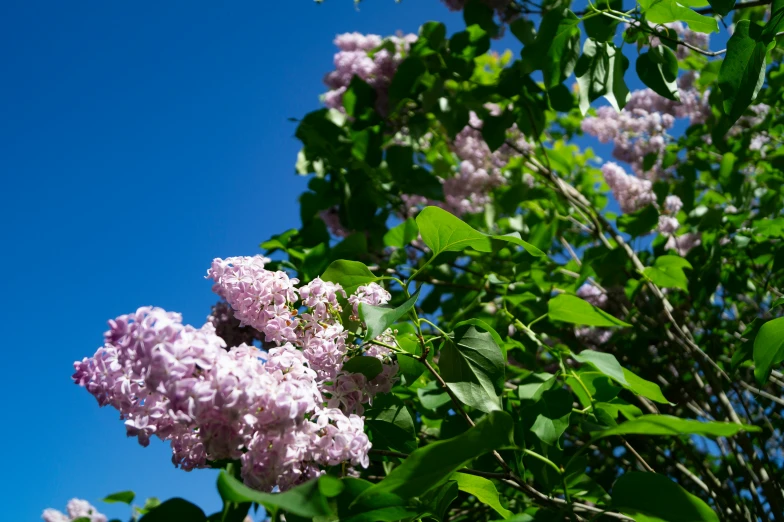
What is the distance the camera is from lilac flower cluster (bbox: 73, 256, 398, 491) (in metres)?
0.76

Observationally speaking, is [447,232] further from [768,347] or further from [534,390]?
[768,347]

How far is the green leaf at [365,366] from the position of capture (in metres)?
1.05

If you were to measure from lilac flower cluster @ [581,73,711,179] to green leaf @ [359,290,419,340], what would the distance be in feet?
8.87

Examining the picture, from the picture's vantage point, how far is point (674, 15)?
140 centimetres

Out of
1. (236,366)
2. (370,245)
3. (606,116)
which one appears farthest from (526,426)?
(606,116)

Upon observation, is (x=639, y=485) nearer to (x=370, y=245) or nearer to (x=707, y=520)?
(x=707, y=520)

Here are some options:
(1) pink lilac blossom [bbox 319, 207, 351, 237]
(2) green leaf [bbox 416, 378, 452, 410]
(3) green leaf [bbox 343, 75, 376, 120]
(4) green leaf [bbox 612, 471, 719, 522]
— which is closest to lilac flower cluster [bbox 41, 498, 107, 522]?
(1) pink lilac blossom [bbox 319, 207, 351, 237]

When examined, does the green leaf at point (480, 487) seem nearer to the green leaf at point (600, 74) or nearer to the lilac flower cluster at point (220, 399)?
the lilac flower cluster at point (220, 399)

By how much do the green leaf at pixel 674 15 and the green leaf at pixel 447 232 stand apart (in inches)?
30.6

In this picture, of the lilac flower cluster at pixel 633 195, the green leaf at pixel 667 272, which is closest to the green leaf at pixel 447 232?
the green leaf at pixel 667 272

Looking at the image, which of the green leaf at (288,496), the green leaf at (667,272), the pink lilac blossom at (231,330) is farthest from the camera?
the green leaf at (667,272)

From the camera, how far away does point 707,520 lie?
0.72 meters

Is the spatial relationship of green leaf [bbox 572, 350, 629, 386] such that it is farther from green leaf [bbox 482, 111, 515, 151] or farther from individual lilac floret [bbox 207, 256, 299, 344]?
green leaf [bbox 482, 111, 515, 151]

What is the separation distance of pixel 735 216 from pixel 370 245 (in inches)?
57.0
